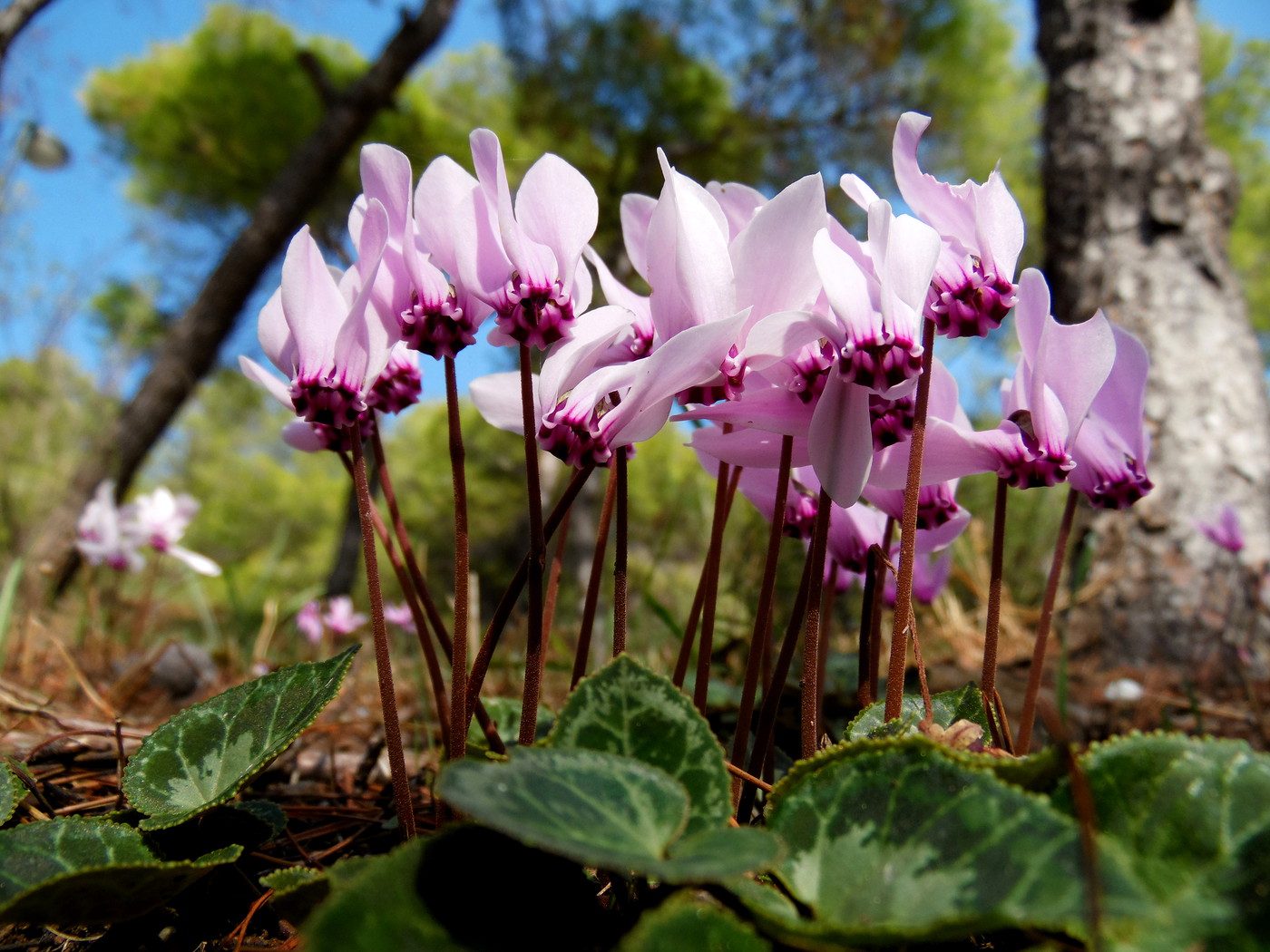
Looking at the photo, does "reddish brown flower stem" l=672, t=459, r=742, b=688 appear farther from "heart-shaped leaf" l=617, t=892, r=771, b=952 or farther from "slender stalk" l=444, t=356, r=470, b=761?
"heart-shaped leaf" l=617, t=892, r=771, b=952

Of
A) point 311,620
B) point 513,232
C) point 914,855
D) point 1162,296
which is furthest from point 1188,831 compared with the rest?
point 311,620

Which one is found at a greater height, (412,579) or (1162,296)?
(1162,296)

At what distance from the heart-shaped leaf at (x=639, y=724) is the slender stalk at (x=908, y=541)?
191mm

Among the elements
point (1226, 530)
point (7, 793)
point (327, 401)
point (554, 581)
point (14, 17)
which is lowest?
point (7, 793)

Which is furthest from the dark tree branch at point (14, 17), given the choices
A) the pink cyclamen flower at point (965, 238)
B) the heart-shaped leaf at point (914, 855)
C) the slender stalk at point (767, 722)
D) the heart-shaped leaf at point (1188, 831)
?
the heart-shaped leaf at point (1188, 831)

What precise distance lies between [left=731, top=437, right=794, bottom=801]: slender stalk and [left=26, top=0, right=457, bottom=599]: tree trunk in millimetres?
4999

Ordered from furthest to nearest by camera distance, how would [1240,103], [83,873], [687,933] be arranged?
1. [1240,103]
2. [83,873]
3. [687,933]

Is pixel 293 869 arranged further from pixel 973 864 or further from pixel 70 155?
pixel 70 155

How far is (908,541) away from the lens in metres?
0.63

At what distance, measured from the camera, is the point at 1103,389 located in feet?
2.60

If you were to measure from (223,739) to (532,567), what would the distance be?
0.33 meters

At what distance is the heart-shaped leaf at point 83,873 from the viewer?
472 mm

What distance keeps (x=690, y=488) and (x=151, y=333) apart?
1021cm

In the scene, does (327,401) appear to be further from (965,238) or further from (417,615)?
(965,238)
